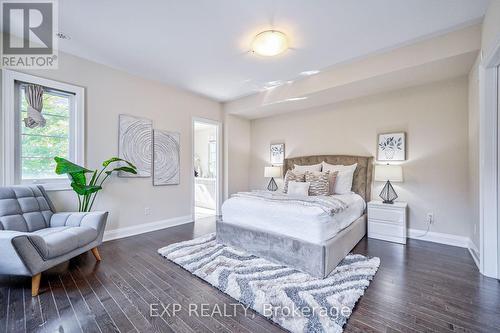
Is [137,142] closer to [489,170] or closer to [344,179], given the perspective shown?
[344,179]

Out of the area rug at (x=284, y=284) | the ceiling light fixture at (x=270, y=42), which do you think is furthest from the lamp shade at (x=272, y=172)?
the ceiling light fixture at (x=270, y=42)

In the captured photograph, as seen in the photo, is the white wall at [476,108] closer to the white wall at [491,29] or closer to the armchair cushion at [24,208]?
the white wall at [491,29]

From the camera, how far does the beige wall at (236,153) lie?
5316mm

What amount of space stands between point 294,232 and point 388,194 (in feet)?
7.03

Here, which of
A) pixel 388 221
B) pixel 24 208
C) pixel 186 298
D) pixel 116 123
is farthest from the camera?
pixel 116 123

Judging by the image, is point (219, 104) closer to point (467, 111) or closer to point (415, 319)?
point (467, 111)

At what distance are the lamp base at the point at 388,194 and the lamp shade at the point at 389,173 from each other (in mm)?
246

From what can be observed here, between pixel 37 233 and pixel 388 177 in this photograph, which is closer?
pixel 37 233

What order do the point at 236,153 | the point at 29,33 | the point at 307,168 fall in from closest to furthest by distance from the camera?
1. the point at 29,33
2. the point at 307,168
3. the point at 236,153

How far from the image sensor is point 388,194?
363 centimetres

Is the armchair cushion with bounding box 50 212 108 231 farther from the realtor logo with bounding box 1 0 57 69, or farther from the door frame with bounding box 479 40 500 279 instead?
the door frame with bounding box 479 40 500 279

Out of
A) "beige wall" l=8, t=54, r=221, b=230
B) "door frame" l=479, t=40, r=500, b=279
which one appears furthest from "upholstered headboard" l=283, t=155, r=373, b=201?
"beige wall" l=8, t=54, r=221, b=230

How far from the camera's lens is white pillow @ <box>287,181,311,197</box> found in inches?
145

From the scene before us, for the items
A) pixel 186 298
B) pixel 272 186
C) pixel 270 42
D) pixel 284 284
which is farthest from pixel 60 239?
pixel 272 186
